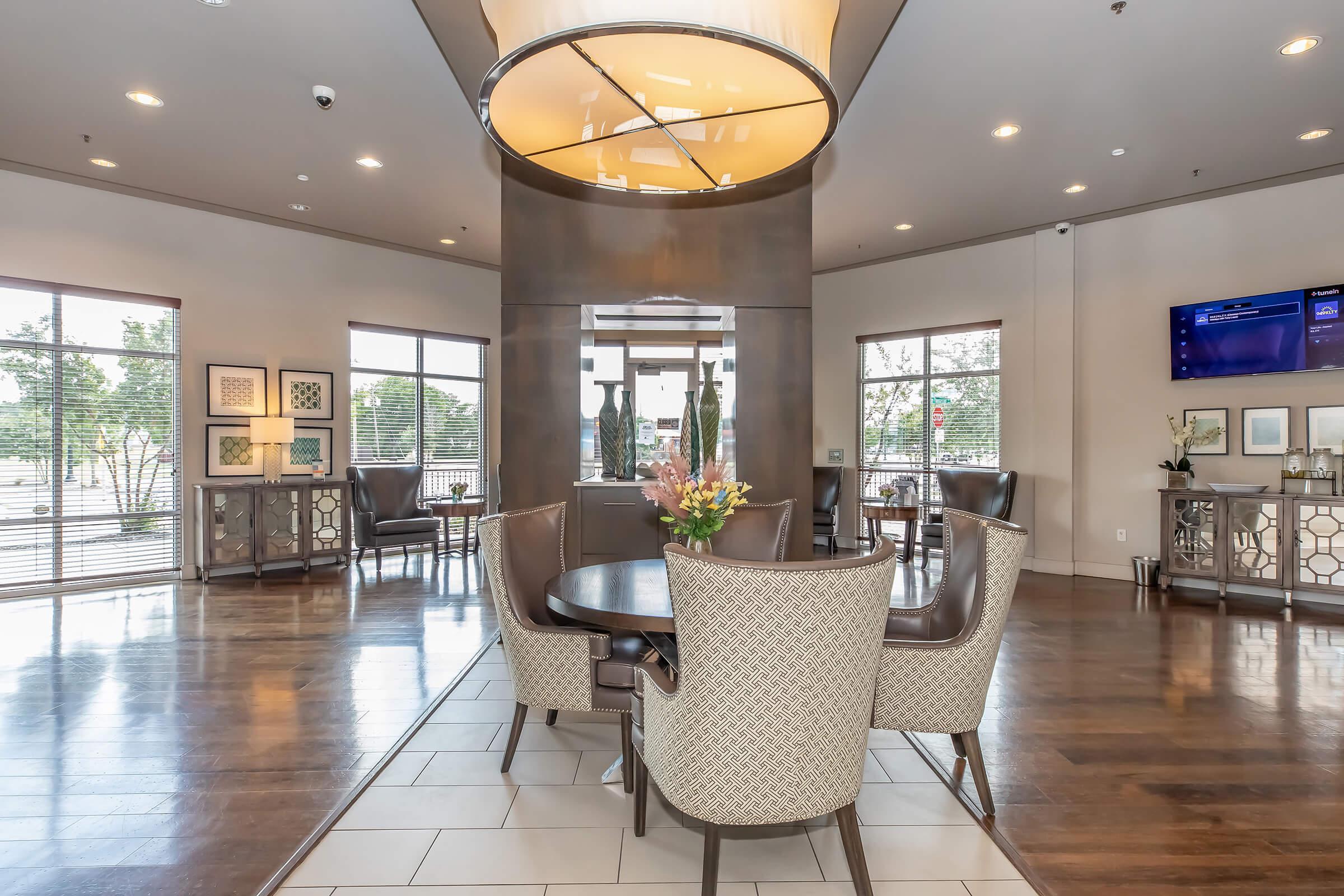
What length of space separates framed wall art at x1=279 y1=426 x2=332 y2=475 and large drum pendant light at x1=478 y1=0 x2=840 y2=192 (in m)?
5.39

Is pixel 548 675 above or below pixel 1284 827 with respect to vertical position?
above

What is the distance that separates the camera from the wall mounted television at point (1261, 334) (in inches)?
209

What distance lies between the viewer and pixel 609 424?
14.1 feet

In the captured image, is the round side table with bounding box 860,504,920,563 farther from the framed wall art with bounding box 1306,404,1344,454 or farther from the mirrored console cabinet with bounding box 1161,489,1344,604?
the framed wall art with bounding box 1306,404,1344,454

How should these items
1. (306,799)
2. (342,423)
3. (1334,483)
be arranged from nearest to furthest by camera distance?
(306,799), (1334,483), (342,423)

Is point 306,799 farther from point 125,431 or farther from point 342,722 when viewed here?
point 125,431

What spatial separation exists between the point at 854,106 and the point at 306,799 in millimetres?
4667

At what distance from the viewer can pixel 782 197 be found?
4.19 m

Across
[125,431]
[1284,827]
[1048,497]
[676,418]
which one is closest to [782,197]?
[676,418]

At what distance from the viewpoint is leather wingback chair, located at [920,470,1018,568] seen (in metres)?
6.57

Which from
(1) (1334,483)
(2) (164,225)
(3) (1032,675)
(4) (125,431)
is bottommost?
(3) (1032,675)

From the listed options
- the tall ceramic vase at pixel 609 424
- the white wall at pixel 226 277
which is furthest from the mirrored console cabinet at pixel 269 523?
the tall ceramic vase at pixel 609 424

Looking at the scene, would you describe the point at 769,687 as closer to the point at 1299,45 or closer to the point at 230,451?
the point at 1299,45

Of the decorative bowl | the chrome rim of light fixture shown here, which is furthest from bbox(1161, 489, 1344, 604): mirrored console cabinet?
the chrome rim of light fixture
